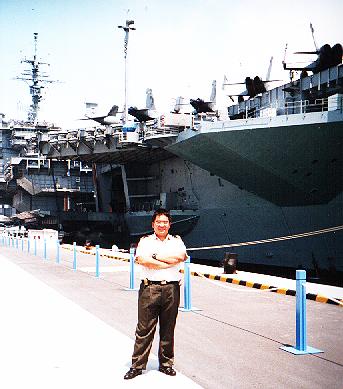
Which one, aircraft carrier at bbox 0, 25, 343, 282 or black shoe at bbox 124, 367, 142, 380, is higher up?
aircraft carrier at bbox 0, 25, 343, 282

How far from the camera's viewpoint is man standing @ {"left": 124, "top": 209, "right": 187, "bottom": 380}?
4.84 meters

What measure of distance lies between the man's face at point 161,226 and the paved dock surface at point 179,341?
142cm

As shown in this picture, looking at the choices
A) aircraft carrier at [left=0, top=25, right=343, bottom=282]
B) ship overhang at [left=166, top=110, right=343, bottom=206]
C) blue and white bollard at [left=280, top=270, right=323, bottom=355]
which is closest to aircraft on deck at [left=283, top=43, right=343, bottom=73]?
aircraft carrier at [left=0, top=25, right=343, bottom=282]

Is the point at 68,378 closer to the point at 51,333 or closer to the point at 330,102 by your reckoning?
the point at 51,333

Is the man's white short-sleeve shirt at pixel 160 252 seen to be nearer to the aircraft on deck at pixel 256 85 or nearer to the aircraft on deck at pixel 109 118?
the aircraft on deck at pixel 256 85

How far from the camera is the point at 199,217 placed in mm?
32125

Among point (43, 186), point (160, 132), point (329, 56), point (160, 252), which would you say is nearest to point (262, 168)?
point (329, 56)

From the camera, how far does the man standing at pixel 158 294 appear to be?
4840 mm

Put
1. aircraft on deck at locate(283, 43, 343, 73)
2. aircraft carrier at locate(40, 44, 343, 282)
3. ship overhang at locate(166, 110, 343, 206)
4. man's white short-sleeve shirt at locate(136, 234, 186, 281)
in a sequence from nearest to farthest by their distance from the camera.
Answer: man's white short-sleeve shirt at locate(136, 234, 186, 281) < ship overhang at locate(166, 110, 343, 206) < aircraft carrier at locate(40, 44, 343, 282) < aircraft on deck at locate(283, 43, 343, 73)

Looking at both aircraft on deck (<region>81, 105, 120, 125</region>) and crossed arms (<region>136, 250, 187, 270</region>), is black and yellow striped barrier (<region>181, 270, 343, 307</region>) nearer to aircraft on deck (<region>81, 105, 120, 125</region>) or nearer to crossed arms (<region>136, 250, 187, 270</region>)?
crossed arms (<region>136, 250, 187, 270</region>)

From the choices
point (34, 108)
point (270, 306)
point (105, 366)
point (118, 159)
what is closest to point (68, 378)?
point (105, 366)

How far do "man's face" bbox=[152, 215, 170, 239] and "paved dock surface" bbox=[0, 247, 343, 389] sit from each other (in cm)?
142

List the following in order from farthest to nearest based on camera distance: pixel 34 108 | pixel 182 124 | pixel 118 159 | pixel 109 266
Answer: pixel 34 108
pixel 118 159
pixel 182 124
pixel 109 266

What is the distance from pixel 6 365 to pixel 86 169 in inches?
2109
